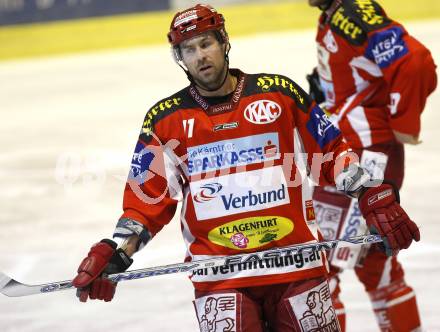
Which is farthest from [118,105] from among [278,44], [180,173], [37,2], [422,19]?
[180,173]

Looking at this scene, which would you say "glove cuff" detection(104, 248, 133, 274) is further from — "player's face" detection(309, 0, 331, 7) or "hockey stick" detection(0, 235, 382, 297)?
"player's face" detection(309, 0, 331, 7)

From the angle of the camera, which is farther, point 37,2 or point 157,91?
point 37,2

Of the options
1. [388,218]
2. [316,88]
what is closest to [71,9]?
[316,88]

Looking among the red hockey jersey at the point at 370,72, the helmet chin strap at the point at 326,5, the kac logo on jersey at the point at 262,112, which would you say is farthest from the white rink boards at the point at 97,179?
the kac logo on jersey at the point at 262,112

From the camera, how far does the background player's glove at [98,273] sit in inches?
114

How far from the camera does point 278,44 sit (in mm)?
10797

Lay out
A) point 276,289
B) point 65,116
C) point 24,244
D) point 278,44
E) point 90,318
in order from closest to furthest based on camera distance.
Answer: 1. point 276,289
2. point 90,318
3. point 24,244
4. point 65,116
5. point 278,44

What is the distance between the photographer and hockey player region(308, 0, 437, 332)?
4012 mm

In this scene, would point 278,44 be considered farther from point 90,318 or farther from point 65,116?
point 90,318

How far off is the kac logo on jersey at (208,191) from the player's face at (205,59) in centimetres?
32

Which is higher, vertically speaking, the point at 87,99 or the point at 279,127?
the point at 87,99

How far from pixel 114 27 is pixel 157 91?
102 inches

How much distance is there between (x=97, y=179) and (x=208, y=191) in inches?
162

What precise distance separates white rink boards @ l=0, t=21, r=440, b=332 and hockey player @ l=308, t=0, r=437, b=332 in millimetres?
284
